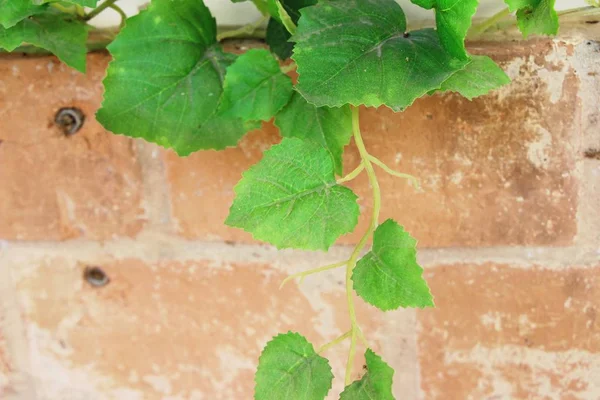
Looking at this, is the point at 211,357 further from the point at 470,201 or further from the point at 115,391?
the point at 470,201

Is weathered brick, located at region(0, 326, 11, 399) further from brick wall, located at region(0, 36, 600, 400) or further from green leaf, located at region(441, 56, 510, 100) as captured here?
green leaf, located at region(441, 56, 510, 100)

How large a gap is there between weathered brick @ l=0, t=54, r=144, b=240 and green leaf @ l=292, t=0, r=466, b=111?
0.16 metres

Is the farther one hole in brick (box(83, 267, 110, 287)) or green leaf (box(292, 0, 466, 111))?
hole in brick (box(83, 267, 110, 287))

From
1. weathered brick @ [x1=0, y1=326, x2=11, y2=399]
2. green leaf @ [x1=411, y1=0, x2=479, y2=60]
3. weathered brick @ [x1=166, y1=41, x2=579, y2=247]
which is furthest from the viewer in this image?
weathered brick @ [x1=0, y1=326, x2=11, y2=399]

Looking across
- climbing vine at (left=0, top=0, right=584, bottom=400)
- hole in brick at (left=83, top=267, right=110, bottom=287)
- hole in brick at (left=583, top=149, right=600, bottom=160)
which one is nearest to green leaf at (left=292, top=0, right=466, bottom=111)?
climbing vine at (left=0, top=0, right=584, bottom=400)

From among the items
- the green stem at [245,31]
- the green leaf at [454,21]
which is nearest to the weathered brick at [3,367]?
the green stem at [245,31]

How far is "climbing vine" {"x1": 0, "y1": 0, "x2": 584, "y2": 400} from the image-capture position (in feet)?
0.99

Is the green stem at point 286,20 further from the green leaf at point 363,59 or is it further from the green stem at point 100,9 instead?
the green stem at point 100,9

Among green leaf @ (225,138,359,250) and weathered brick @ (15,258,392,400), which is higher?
green leaf @ (225,138,359,250)

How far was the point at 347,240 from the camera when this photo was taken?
0.42m

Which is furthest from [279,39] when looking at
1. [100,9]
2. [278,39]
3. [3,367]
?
[3,367]

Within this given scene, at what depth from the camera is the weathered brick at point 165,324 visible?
1.47 feet

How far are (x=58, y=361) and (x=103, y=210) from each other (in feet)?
0.42

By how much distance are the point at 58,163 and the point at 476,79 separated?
10.8 inches
